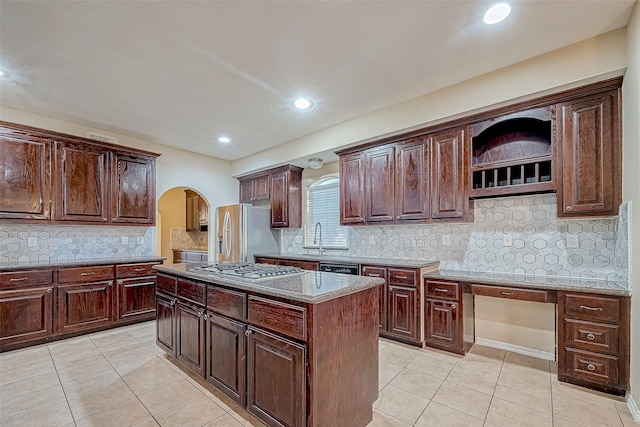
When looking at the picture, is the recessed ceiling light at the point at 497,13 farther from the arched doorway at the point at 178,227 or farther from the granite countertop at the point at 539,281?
the arched doorway at the point at 178,227

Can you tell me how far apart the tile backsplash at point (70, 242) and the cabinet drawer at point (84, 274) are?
0.43 m

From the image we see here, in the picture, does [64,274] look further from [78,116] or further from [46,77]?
[46,77]

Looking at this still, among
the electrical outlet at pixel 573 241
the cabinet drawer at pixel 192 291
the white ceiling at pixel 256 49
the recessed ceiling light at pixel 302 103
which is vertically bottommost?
the cabinet drawer at pixel 192 291

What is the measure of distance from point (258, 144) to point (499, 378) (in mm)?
4323

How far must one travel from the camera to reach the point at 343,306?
5.80 feet

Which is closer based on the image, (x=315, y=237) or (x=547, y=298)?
(x=547, y=298)

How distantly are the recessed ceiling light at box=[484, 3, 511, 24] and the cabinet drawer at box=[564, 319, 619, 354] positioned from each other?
2.34m

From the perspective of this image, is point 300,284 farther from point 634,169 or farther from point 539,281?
point 634,169

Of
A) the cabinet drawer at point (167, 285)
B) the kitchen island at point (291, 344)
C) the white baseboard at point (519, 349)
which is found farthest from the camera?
the white baseboard at point (519, 349)

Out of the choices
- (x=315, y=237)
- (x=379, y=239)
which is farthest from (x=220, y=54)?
(x=315, y=237)

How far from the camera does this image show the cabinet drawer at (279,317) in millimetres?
1613

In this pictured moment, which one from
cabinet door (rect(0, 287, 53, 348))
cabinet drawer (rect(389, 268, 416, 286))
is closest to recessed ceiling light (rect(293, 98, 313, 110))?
cabinet drawer (rect(389, 268, 416, 286))

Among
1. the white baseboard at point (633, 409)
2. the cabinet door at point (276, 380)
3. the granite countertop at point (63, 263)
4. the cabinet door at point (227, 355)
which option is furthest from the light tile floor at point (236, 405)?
the granite countertop at point (63, 263)

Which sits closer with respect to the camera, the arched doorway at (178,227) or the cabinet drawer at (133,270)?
the cabinet drawer at (133,270)
